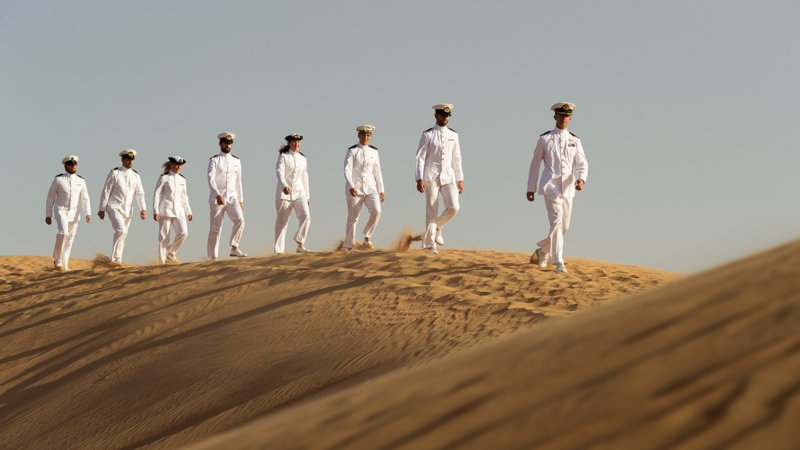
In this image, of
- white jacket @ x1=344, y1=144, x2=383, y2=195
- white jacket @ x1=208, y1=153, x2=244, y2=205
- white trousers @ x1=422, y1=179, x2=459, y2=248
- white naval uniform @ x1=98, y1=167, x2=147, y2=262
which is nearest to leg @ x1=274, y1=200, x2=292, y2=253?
white jacket @ x1=208, y1=153, x2=244, y2=205

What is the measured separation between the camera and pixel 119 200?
21.7 m

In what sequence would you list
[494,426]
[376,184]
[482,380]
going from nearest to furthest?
[494,426] < [482,380] < [376,184]

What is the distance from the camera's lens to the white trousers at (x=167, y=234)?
21.8m

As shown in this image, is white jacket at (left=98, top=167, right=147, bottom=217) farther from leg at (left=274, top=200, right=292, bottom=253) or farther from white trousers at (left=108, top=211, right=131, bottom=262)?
leg at (left=274, top=200, right=292, bottom=253)

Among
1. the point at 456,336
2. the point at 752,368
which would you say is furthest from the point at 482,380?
the point at 456,336

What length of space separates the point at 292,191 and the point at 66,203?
4720 millimetres

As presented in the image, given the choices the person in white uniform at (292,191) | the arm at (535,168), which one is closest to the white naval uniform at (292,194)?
the person in white uniform at (292,191)

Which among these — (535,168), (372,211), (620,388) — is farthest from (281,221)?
(620,388)

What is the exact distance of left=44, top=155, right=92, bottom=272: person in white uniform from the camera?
21.9 metres

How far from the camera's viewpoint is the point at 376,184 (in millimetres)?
20172

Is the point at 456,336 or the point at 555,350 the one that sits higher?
the point at 555,350

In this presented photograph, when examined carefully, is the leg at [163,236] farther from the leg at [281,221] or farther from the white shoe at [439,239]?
the white shoe at [439,239]

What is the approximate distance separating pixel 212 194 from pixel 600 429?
64.2ft

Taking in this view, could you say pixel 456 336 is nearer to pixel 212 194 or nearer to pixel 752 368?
pixel 752 368
